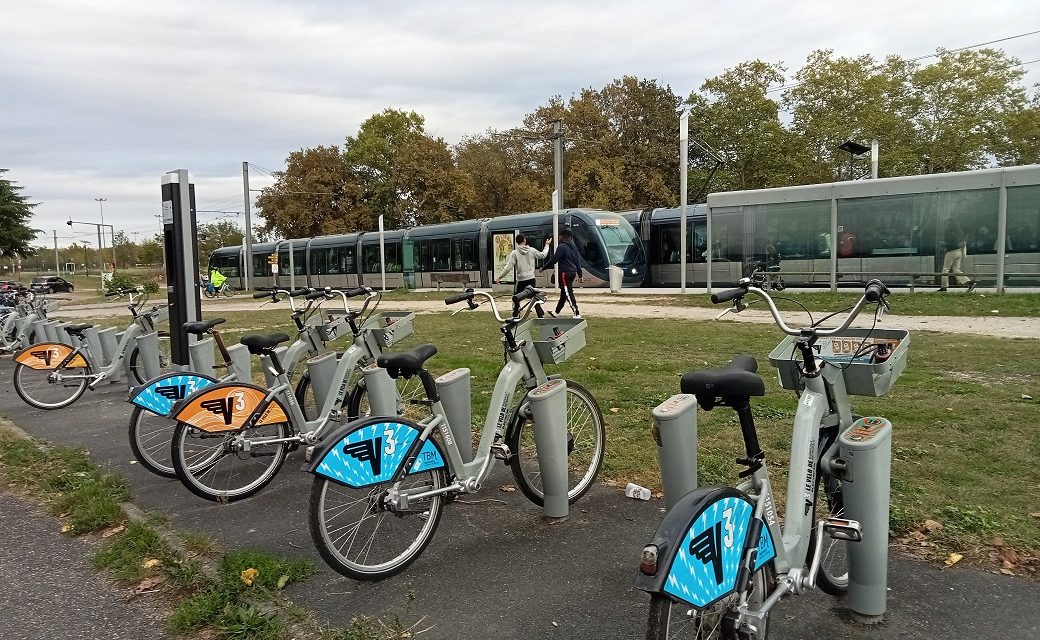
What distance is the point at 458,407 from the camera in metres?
3.98

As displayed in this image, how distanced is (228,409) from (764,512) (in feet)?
10.8

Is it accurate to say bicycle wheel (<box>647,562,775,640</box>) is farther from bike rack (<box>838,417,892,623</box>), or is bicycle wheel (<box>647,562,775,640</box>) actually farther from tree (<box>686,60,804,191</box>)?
tree (<box>686,60,804,191</box>)

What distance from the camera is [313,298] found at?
5.58 m

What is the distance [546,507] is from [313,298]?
2524 mm

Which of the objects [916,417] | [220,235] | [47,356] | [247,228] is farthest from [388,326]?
[220,235]

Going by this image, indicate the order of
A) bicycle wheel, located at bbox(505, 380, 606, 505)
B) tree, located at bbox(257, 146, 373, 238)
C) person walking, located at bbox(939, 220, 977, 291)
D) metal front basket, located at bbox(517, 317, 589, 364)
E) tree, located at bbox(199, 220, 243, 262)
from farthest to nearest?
1. tree, located at bbox(199, 220, 243, 262)
2. tree, located at bbox(257, 146, 373, 238)
3. person walking, located at bbox(939, 220, 977, 291)
4. bicycle wheel, located at bbox(505, 380, 606, 505)
5. metal front basket, located at bbox(517, 317, 589, 364)

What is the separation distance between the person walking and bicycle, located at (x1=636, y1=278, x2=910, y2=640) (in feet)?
51.5

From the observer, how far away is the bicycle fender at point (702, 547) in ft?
6.77

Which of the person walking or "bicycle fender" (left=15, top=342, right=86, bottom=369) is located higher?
the person walking

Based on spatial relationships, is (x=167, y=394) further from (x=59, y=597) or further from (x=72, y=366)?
(x=72, y=366)

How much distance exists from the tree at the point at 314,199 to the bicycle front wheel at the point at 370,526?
4219cm

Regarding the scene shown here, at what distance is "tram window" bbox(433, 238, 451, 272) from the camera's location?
2881 cm

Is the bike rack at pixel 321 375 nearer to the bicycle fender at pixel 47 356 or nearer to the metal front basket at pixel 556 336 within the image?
the metal front basket at pixel 556 336

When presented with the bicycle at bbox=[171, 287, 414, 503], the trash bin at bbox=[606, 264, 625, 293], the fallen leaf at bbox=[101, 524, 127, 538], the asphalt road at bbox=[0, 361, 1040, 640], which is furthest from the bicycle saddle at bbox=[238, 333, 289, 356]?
the trash bin at bbox=[606, 264, 625, 293]
